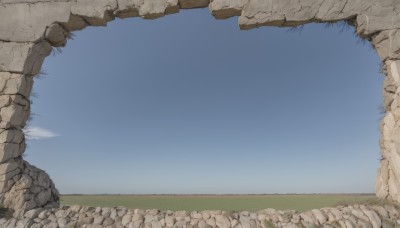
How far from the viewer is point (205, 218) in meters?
5.13

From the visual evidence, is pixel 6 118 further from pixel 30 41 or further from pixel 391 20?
pixel 391 20

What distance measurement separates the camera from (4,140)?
5.69 metres

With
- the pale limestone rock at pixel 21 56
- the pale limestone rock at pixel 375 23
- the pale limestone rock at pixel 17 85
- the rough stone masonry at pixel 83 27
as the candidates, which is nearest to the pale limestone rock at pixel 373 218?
the rough stone masonry at pixel 83 27

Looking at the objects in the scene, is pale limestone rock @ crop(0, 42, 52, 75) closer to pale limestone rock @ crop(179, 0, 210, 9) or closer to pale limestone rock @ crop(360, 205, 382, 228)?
pale limestone rock @ crop(179, 0, 210, 9)

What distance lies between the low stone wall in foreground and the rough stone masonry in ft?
1.20

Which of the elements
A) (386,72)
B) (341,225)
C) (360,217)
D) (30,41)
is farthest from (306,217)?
(30,41)

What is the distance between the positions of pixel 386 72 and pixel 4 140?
716 centimetres

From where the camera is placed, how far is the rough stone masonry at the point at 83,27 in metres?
5.38

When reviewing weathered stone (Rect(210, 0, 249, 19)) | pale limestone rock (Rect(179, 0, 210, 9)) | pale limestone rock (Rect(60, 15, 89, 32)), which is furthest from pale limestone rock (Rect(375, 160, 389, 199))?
pale limestone rock (Rect(60, 15, 89, 32))

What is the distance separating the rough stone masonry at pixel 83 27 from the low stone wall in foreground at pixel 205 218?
37 centimetres

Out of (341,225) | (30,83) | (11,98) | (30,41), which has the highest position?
(30,41)

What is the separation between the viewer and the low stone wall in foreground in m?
4.84

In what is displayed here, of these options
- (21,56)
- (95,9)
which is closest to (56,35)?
(21,56)

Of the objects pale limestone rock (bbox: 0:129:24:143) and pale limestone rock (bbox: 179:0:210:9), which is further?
pale limestone rock (bbox: 179:0:210:9)
